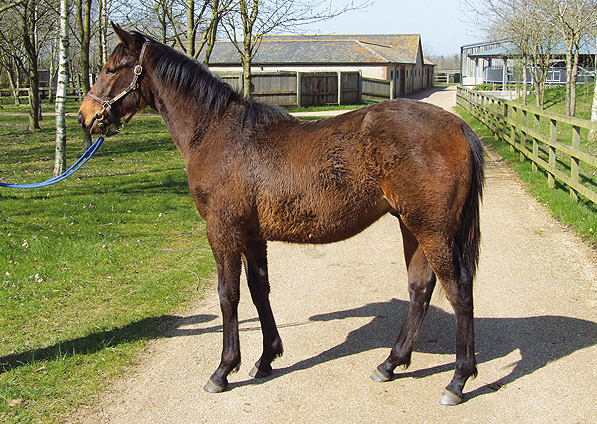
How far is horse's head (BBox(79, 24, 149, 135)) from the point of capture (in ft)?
14.4

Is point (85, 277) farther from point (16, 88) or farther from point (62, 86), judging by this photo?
point (16, 88)

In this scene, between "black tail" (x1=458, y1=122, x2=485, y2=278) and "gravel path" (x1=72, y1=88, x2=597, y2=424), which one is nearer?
"gravel path" (x1=72, y1=88, x2=597, y2=424)

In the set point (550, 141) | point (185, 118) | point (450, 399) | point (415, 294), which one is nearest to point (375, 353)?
point (415, 294)

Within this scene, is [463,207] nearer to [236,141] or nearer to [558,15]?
[236,141]

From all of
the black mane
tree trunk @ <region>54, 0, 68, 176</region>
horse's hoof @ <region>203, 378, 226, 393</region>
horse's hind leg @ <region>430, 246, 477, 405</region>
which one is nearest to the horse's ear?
the black mane

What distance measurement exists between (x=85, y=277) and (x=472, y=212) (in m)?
4.40

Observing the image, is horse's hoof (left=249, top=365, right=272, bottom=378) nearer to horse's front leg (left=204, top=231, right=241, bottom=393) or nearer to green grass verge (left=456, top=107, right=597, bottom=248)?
horse's front leg (left=204, top=231, right=241, bottom=393)


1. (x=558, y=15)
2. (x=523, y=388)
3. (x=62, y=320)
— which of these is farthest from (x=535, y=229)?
(x=558, y=15)

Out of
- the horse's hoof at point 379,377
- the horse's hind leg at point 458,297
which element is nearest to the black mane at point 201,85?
the horse's hind leg at point 458,297

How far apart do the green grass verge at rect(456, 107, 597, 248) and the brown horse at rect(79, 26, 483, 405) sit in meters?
4.01

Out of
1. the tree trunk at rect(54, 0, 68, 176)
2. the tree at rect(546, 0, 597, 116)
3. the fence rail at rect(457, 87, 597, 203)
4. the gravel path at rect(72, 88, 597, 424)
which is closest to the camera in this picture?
the gravel path at rect(72, 88, 597, 424)

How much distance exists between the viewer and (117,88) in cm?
443

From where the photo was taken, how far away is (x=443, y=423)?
143 inches

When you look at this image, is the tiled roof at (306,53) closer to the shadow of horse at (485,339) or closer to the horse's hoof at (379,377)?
the shadow of horse at (485,339)
